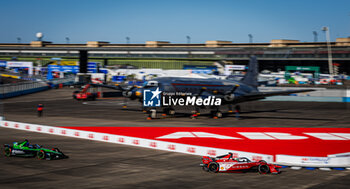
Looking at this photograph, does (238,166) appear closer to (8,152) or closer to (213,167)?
(213,167)

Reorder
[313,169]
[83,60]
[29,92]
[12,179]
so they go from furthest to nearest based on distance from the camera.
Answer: [83,60] → [29,92] → [313,169] → [12,179]

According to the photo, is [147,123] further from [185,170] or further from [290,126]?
[185,170]

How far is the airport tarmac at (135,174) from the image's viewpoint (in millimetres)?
12211

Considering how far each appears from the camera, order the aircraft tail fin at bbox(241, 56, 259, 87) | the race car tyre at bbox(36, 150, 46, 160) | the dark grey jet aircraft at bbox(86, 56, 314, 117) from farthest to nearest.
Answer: the aircraft tail fin at bbox(241, 56, 259, 87), the dark grey jet aircraft at bbox(86, 56, 314, 117), the race car tyre at bbox(36, 150, 46, 160)

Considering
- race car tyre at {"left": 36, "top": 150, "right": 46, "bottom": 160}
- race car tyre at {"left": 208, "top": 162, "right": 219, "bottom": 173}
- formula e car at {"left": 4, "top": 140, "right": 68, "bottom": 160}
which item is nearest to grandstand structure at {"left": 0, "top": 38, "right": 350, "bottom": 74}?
formula e car at {"left": 4, "top": 140, "right": 68, "bottom": 160}

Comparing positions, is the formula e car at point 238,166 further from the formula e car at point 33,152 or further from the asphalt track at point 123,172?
the formula e car at point 33,152

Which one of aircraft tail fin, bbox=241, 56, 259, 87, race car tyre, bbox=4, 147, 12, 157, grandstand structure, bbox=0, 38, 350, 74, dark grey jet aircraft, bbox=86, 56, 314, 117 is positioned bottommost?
race car tyre, bbox=4, 147, 12, 157

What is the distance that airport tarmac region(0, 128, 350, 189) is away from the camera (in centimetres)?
1221

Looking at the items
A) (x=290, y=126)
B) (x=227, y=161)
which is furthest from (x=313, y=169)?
(x=290, y=126)

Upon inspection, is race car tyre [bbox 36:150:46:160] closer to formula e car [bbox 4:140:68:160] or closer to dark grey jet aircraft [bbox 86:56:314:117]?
formula e car [bbox 4:140:68:160]

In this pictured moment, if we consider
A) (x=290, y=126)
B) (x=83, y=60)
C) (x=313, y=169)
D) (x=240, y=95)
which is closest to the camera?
(x=313, y=169)

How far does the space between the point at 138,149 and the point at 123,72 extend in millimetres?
79371

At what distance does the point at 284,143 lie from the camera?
2169 centimetres

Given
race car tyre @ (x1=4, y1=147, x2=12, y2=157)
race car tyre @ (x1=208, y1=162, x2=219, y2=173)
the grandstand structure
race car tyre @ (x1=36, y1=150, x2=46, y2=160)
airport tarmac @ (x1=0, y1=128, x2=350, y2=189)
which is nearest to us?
airport tarmac @ (x1=0, y1=128, x2=350, y2=189)
